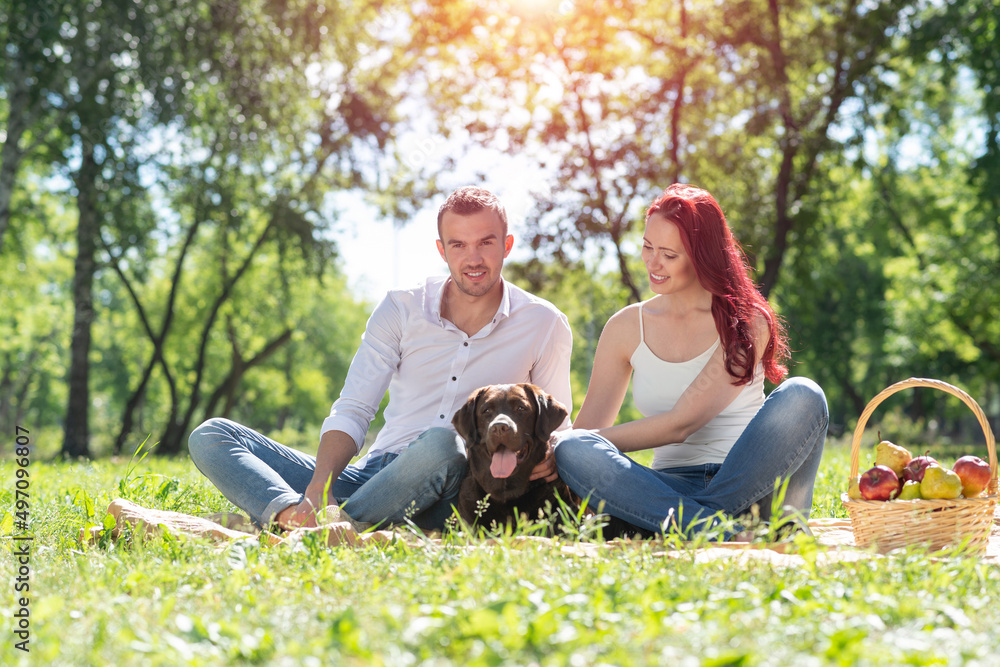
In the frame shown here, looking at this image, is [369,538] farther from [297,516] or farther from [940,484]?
[940,484]

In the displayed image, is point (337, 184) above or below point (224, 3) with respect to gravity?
below

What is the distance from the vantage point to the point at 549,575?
2.71 meters

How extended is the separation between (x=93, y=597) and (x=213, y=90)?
53.9 feet

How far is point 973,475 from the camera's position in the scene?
362cm

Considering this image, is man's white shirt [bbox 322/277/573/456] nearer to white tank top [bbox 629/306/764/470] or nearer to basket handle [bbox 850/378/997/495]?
white tank top [bbox 629/306/764/470]

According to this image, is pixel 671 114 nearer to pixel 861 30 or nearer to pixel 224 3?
pixel 861 30

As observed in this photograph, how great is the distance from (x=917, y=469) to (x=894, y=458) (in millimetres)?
136

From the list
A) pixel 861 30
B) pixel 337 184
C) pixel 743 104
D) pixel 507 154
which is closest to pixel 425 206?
pixel 507 154

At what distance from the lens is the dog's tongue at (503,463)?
3.95 metres

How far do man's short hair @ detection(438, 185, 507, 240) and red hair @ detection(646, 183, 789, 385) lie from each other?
89 centimetres

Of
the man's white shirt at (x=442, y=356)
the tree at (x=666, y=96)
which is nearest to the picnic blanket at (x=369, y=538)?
the man's white shirt at (x=442, y=356)

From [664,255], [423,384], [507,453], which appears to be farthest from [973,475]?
[423,384]

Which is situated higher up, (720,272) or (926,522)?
(720,272)

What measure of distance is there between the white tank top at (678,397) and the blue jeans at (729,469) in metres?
0.40
